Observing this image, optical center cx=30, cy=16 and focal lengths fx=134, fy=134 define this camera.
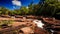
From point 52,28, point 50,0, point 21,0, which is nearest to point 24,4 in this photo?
point 21,0

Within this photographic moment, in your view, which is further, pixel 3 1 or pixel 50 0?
pixel 50 0

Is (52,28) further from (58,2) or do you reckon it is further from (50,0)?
(50,0)

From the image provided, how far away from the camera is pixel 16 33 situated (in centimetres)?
273

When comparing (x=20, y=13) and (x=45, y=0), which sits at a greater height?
(x=45, y=0)

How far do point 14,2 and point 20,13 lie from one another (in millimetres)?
1694

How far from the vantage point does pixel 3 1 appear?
13.8ft

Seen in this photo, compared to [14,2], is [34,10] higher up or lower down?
lower down

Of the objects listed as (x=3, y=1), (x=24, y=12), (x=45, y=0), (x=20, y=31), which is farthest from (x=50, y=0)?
(x=20, y=31)

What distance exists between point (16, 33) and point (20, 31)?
21 centimetres

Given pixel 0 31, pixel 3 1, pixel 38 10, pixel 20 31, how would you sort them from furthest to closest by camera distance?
pixel 38 10 → pixel 3 1 → pixel 20 31 → pixel 0 31

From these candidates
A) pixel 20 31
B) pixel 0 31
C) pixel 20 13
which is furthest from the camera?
pixel 20 13

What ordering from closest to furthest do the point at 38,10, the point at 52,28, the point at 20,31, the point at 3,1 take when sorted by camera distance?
the point at 20,31 → the point at 52,28 → the point at 3,1 → the point at 38,10

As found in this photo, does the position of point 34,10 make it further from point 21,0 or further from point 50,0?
point 21,0

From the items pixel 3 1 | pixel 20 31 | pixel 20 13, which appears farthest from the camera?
pixel 20 13
